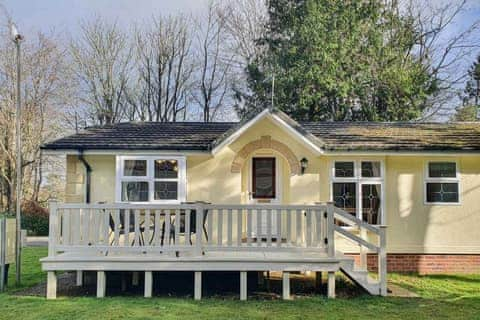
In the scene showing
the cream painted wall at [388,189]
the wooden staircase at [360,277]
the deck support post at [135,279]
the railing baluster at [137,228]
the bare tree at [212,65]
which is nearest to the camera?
the railing baluster at [137,228]

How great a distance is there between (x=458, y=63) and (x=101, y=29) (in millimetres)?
21086

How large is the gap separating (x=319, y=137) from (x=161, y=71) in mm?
20064

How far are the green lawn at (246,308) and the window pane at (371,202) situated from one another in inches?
110

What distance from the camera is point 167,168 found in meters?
10.8

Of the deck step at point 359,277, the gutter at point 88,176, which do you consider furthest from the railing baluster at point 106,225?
the deck step at point 359,277

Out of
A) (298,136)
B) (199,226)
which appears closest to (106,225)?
(199,226)

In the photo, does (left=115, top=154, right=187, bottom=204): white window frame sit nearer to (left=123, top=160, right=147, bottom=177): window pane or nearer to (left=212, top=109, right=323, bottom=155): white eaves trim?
(left=123, top=160, right=147, bottom=177): window pane

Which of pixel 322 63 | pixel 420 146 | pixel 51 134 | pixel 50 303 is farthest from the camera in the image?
pixel 51 134

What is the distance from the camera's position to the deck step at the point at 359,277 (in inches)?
327

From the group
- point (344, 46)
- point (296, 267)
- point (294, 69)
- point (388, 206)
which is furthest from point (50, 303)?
point (344, 46)

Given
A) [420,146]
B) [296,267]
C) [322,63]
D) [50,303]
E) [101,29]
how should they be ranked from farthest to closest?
1. [101,29]
2. [322,63]
3. [420,146]
4. [296,267]
5. [50,303]

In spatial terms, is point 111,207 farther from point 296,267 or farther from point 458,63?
point 458,63

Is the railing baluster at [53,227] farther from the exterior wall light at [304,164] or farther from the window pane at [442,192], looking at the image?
the window pane at [442,192]

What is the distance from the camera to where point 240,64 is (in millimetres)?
28969
